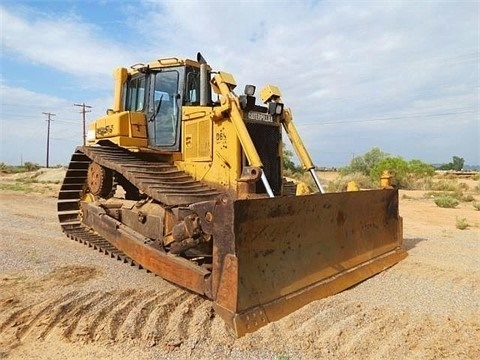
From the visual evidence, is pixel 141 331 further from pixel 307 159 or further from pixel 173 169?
pixel 307 159

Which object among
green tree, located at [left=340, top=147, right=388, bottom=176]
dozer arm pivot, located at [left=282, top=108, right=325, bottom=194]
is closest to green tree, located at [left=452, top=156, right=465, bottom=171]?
green tree, located at [left=340, top=147, right=388, bottom=176]

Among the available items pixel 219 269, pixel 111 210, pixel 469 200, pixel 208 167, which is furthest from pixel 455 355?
pixel 469 200

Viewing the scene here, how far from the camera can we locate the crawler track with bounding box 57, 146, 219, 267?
5180 mm

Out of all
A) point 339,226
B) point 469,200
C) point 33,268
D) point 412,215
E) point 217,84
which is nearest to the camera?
point 339,226

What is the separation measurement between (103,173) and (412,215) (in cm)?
855

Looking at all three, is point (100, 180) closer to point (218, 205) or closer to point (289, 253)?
point (218, 205)

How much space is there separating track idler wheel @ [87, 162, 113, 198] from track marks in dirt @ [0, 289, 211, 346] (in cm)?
291

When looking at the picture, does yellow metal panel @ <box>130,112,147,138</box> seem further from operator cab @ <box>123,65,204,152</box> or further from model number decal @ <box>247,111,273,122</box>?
model number decal @ <box>247,111,273,122</box>

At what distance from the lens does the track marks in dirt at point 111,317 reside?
11.1 feet

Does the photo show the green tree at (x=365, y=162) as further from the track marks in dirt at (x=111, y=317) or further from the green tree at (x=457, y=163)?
the green tree at (x=457, y=163)

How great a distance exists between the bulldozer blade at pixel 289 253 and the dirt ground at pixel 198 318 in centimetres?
15

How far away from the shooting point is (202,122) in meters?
5.89

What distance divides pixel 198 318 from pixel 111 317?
772mm

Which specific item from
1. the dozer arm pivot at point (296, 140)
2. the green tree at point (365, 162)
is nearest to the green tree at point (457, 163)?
the green tree at point (365, 162)
